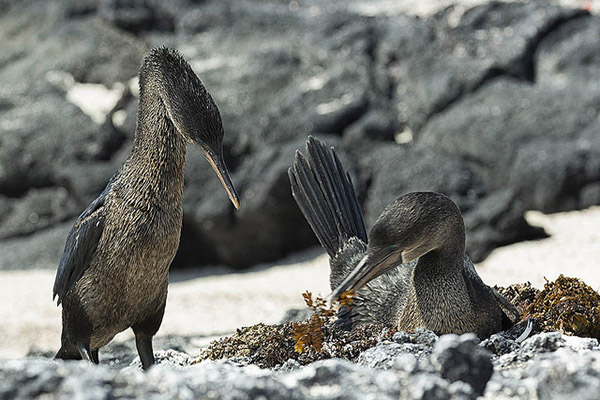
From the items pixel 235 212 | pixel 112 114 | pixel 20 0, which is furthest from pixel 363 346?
pixel 20 0

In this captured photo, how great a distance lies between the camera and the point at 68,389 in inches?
83.5

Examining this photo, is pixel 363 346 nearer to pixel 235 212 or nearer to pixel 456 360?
pixel 456 360

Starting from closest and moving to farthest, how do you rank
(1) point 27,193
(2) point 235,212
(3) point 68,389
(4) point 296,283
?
(3) point 68,389 < (4) point 296,283 < (2) point 235,212 < (1) point 27,193

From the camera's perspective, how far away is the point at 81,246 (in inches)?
148

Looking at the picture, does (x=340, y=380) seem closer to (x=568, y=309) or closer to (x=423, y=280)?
(x=423, y=280)

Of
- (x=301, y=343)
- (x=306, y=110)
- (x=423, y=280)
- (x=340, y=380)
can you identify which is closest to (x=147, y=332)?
(x=301, y=343)

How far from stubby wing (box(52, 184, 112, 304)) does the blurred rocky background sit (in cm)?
517

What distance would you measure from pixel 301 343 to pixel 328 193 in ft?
4.33

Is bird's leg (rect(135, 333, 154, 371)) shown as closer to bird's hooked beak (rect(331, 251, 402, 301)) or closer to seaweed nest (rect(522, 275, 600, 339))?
bird's hooked beak (rect(331, 251, 402, 301))

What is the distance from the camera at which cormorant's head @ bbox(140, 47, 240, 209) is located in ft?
11.7

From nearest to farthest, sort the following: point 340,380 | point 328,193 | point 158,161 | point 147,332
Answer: point 340,380 < point 158,161 < point 147,332 < point 328,193

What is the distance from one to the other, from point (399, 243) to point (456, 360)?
97cm

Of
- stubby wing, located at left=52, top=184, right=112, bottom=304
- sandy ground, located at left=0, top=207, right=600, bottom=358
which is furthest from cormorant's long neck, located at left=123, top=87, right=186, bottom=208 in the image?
sandy ground, located at left=0, top=207, right=600, bottom=358

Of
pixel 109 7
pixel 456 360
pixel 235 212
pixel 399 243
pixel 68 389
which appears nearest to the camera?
pixel 68 389
